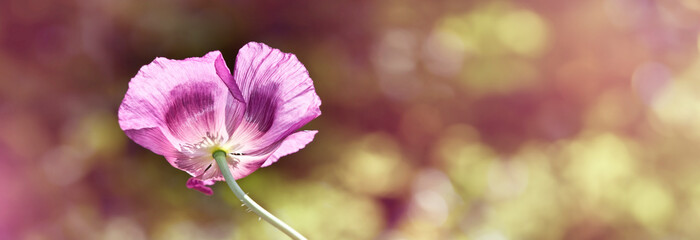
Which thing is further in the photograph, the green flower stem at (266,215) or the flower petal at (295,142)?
the flower petal at (295,142)

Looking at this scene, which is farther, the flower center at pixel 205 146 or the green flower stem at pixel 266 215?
the flower center at pixel 205 146

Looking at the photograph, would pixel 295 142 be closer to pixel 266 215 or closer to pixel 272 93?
pixel 272 93

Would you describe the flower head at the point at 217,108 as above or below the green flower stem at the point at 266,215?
above

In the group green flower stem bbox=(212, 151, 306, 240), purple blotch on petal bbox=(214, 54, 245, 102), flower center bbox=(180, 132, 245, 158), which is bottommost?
green flower stem bbox=(212, 151, 306, 240)

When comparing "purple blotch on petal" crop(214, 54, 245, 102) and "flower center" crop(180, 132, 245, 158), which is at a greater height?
"purple blotch on petal" crop(214, 54, 245, 102)

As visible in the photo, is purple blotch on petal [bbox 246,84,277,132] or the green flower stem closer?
the green flower stem

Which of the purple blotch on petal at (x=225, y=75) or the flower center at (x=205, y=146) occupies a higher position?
the purple blotch on petal at (x=225, y=75)

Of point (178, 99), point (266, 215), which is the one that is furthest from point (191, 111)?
point (266, 215)

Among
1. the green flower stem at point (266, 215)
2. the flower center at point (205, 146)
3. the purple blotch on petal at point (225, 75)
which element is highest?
the purple blotch on petal at point (225, 75)
